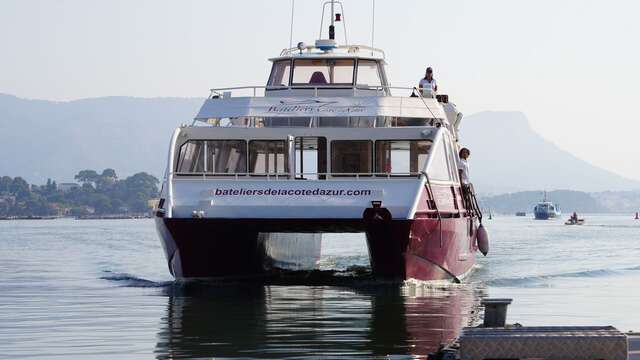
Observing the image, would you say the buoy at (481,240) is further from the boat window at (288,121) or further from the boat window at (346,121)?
the boat window at (288,121)

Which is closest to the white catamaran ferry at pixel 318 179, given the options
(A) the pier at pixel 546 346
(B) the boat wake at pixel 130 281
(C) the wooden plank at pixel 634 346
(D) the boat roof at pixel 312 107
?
(D) the boat roof at pixel 312 107

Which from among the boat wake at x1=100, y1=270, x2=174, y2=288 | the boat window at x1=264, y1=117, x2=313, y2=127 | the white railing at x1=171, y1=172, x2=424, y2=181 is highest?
the boat window at x1=264, y1=117, x2=313, y2=127

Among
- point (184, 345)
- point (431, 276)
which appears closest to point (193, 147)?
point (431, 276)

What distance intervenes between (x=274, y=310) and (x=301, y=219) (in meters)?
3.48

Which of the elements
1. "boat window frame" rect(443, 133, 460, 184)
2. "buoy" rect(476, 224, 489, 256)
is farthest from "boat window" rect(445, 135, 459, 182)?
"buoy" rect(476, 224, 489, 256)

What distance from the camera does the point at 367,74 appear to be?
3672 cm

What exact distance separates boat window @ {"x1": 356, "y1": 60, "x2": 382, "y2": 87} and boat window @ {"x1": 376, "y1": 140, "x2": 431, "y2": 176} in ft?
12.8

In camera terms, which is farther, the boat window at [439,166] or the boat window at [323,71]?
the boat window at [323,71]

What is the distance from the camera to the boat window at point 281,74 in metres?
36.8

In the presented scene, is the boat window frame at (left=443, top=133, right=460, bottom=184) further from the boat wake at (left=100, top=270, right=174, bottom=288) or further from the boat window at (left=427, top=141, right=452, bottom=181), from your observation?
the boat wake at (left=100, top=270, right=174, bottom=288)

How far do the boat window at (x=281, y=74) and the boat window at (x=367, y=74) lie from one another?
5.97 ft

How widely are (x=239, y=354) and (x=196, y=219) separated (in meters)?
10.0

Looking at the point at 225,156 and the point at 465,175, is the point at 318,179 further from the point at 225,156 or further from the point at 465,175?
the point at 465,175

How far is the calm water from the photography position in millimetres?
19938
